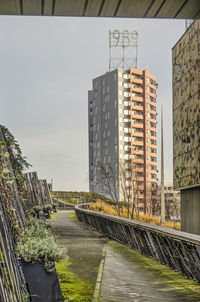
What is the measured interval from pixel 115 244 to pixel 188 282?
844 cm

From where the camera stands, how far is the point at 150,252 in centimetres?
1304

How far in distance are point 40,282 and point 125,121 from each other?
328 feet

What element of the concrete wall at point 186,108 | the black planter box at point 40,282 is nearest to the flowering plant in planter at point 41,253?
the black planter box at point 40,282

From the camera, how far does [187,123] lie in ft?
103

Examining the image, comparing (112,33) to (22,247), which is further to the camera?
(112,33)

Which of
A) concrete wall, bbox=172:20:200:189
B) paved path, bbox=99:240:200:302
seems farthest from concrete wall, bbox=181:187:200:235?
paved path, bbox=99:240:200:302

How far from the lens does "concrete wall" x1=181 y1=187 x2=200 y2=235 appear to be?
30.5 m

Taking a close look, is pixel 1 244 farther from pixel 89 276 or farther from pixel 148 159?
pixel 148 159

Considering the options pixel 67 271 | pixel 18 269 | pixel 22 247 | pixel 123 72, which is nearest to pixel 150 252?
pixel 67 271

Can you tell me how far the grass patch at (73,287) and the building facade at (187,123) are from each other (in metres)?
18.4

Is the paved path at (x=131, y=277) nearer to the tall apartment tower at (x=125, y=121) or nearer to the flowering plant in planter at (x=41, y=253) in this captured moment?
the flowering plant in planter at (x=41, y=253)

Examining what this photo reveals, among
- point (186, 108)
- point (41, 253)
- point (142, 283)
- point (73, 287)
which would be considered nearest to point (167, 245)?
point (142, 283)

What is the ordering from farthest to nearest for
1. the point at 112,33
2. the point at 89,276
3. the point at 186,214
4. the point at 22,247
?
the point at 112,33, the point at 186,214, the point at 89,276, the point at 22,247

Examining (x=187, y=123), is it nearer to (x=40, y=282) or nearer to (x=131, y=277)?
(x=131, y=277)
